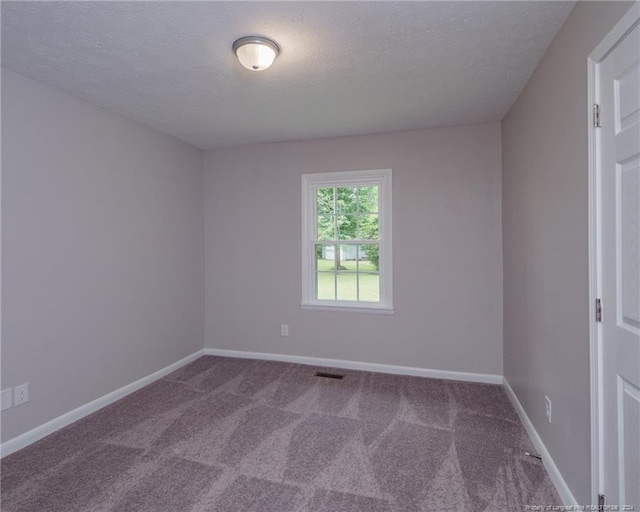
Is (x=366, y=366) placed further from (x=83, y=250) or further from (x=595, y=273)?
(x=83, y=250)

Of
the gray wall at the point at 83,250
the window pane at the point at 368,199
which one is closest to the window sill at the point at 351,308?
the window pane at the point at 368,199

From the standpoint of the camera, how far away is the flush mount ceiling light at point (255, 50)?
1.82 meters

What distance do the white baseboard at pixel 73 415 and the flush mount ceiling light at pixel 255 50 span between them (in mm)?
2854

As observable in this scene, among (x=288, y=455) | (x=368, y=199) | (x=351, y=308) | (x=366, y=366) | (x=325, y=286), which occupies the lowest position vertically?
(x=288, y=455)

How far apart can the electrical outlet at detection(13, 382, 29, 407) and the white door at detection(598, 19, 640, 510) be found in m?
3.34

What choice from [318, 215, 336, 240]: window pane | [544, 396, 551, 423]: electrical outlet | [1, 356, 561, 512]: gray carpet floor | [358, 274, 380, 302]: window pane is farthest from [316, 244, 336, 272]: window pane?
[544, 396, 551, 423]: electrical outlet

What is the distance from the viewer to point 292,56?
2.01 metres

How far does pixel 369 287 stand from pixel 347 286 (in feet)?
0.83

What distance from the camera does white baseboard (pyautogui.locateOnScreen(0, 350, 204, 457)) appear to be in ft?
7.07

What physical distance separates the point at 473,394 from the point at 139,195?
3653mm

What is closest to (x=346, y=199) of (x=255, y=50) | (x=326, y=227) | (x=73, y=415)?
(x=326, y=227)

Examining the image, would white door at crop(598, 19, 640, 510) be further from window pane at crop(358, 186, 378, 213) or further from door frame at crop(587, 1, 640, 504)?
window pane at crop(358, 186, 378, 213)

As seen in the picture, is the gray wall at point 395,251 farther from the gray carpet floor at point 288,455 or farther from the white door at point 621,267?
the white door at point 621,267

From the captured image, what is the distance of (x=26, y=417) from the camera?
7.33 feet
